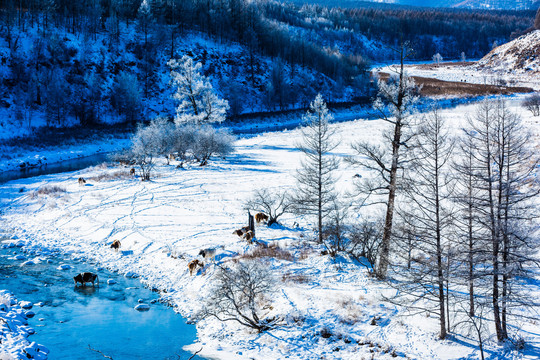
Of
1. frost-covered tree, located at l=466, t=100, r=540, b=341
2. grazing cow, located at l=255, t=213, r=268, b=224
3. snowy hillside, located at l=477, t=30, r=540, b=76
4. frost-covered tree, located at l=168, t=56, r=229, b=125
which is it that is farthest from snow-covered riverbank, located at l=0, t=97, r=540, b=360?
snowy hillside, located at l=477, t=30, r=540, b=76

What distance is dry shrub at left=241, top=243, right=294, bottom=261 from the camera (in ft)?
57.8

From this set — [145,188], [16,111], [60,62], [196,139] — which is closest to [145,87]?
[60,62]

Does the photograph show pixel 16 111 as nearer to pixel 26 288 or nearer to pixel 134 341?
pixel 26 288

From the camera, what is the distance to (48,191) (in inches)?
1177

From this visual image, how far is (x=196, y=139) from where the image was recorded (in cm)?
3959

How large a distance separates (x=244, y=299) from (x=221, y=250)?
4414 mm

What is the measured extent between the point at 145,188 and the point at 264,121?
150 ft

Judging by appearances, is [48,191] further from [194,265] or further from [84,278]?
[194,265]

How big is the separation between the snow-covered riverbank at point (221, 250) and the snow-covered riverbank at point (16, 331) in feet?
15.1

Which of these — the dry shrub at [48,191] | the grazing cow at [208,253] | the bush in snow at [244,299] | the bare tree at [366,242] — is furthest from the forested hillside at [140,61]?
the bush in snow at [244,299]

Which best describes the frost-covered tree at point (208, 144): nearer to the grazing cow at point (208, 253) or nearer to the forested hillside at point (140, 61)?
the grazing cow at point (208, 253)

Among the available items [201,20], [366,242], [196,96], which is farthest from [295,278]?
[201,20]

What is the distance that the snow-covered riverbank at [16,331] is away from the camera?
1112 cm

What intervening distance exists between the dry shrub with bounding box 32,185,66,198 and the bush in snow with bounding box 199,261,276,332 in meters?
20.8
